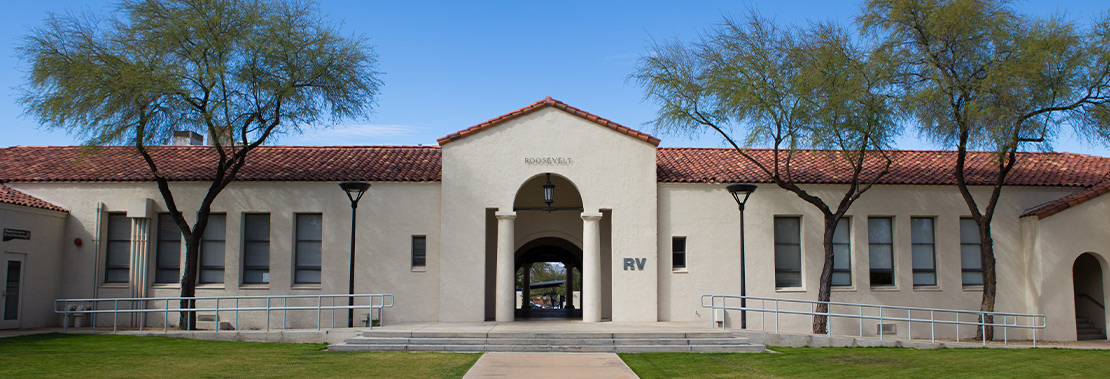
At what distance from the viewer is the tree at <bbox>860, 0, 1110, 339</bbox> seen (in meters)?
18.3

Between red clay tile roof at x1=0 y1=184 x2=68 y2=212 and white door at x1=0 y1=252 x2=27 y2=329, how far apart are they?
3.94 feet

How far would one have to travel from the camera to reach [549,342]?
15.9m

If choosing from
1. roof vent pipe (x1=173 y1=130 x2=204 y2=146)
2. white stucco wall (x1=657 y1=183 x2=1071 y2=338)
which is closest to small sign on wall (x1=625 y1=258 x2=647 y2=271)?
white stucco wall (x1=657 y1=183 x2=1071 y2=338)

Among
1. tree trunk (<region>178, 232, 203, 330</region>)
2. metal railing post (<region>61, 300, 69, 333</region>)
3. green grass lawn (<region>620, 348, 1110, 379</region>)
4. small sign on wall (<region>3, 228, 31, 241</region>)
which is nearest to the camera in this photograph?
green grass lawn (<region>620, 348, 1110, 379</region>)

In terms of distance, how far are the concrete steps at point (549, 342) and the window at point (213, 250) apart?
698 cm

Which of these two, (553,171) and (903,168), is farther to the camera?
(903,168)

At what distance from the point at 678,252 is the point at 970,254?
8.03 m

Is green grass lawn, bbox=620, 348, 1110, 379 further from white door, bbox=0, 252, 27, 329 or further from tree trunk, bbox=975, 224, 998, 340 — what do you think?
white door, bbox=0, 252, 27, 329

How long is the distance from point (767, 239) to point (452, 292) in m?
8.06

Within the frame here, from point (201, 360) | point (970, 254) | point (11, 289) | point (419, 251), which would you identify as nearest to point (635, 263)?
point (419, 251)

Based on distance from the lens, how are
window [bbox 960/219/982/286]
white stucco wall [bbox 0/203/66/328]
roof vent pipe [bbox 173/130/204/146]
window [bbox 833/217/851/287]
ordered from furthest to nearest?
roof vent pipe [bbox 173/130/204/146] < window [bbox 960/219/982/286] < window [bbox 833/217/851/287] < white stucco wall [bbox 0/203/66/328]

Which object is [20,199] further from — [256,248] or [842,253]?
[842,253]

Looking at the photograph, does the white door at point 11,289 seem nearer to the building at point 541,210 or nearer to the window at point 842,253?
the building at point 541,210

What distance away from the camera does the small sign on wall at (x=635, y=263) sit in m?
20.2
